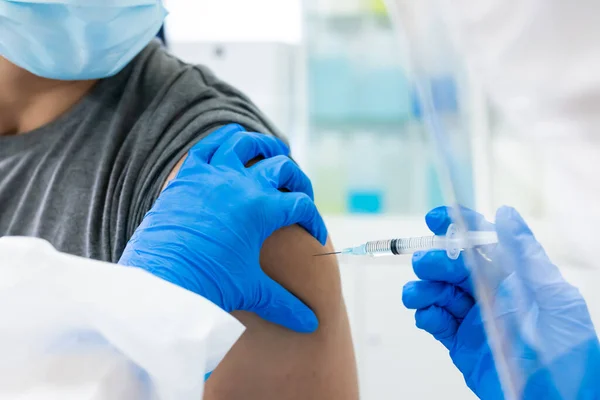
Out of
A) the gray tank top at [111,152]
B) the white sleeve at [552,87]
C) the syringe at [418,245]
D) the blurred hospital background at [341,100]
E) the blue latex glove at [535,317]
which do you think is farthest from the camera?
the blurred hospital background at [341,100]

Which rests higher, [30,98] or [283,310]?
[30,98]

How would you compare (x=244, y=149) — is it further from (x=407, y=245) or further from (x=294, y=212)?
(x=407, y=245)

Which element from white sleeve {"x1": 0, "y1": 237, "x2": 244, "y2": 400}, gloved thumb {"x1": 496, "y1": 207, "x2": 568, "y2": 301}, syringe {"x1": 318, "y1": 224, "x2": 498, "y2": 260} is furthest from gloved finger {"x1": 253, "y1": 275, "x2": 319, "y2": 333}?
gloved thumb {"x1": 496, "y1": 207, "x2": 568, "y2": 301}

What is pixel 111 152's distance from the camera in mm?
1025

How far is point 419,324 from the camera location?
33.9 inches

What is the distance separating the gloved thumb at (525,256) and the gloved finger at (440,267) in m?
0.34

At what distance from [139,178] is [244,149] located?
0.18 m

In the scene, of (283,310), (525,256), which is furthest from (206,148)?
(525,256)

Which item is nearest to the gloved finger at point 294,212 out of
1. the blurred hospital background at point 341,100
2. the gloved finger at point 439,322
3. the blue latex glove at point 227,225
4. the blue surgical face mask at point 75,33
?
the blue latex glove at point 227,225

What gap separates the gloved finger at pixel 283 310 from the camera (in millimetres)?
884

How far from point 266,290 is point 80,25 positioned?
47 cm

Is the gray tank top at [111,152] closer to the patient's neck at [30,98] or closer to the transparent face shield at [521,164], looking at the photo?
the patient's neck at [30,98]

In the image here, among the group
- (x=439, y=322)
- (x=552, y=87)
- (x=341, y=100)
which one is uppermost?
(x=552, y=87)

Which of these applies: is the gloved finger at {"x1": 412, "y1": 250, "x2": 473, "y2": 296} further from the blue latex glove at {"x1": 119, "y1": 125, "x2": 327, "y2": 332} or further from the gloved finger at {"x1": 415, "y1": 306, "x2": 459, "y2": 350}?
the blue latex glove at {"x1": 119, "y1": 125, "x2": 327, "y2": 332}
